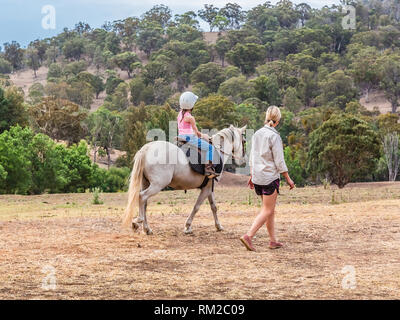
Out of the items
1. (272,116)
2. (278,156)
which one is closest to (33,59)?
(272,116)

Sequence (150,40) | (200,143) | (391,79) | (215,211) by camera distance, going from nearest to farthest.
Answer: (200,143) → (215,211) → (391,79) → (150,40)

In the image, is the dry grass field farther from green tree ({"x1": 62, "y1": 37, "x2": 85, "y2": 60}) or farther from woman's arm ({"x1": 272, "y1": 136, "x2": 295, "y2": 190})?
green tree ({"x1": 62, "y1": 37, "x2": 85, "y2": 60})

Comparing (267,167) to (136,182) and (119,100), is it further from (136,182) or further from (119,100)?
(119,100)

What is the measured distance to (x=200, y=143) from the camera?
944cm

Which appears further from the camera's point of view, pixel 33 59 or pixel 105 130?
pixel 33 59

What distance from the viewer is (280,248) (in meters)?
8.12

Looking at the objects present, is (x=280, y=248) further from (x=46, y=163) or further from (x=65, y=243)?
(x=46, y=163)

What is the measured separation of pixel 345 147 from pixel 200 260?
26696 mm

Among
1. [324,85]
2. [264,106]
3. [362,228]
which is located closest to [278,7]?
[324,85]

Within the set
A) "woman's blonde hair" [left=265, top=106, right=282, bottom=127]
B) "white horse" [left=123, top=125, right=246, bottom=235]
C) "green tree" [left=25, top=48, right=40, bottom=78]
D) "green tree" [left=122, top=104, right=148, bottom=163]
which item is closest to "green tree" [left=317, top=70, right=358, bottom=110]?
"green tree" [left=122, top=104, right=148, bottom=163]

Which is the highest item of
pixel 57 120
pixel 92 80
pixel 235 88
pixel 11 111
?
pixel 92 80

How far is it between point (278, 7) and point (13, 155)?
5984 inches

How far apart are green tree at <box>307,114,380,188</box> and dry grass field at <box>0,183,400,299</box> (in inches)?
821

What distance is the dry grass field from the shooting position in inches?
212
